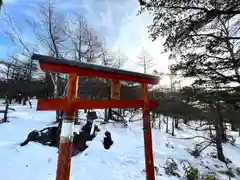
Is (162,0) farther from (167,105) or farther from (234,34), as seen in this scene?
(167,105)

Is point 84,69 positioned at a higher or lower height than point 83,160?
higher

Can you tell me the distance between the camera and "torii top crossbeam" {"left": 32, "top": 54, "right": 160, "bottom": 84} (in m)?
2.41

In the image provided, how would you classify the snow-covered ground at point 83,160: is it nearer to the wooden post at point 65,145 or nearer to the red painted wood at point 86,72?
the wooden post at point 65,145

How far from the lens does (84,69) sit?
269cm

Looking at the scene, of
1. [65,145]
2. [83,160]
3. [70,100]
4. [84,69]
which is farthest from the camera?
[83,160]

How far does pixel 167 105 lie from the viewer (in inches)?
445

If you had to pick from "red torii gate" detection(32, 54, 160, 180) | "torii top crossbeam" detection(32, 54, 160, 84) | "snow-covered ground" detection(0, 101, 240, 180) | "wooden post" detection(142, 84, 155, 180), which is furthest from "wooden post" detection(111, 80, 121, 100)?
"snow-covered ground" detection(0, 101, 240, 180)

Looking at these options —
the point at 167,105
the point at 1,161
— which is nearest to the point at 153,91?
the point at 167,105

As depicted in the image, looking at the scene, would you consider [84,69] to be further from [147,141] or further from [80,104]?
[147,141]

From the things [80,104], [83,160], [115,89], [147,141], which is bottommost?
[83,160]

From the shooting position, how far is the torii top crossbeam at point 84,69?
2410 millimetres

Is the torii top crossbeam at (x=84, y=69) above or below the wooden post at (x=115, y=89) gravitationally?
above

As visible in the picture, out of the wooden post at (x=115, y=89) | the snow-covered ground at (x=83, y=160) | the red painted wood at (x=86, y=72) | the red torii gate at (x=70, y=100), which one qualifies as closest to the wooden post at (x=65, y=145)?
the red torii gate at (x=70, y=100)

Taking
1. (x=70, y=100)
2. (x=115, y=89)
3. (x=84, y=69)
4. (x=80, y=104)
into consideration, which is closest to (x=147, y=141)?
(x=115, y=89)
